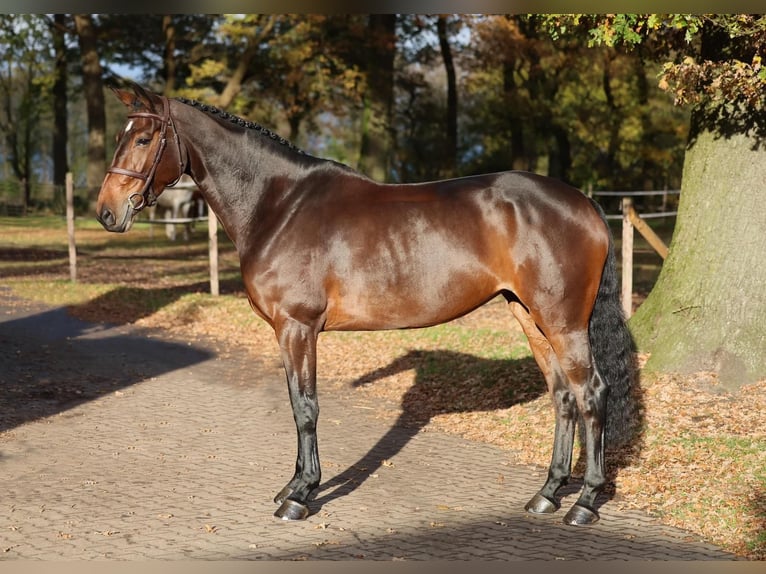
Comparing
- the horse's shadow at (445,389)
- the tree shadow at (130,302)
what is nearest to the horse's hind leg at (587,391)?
the horse's shadow at (445,389)

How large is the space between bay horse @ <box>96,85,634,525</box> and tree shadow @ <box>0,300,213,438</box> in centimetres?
336

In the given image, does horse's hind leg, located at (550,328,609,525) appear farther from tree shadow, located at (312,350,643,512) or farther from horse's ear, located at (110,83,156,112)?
horse's ear, located at (110,83,156,112)

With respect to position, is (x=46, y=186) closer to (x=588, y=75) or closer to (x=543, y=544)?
(x=588, y=75)

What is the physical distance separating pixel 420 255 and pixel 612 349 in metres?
1.40

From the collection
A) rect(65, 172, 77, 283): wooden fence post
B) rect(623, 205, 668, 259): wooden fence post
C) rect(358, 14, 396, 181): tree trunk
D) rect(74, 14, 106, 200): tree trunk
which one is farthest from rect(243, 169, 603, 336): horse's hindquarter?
rect(74, 14, 106, 200): tree trunk

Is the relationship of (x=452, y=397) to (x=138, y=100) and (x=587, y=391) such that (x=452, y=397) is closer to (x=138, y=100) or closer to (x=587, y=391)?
(x=587, y=391)

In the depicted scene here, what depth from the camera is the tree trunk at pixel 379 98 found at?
2252 cm

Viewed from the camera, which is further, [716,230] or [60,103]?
[60,103]

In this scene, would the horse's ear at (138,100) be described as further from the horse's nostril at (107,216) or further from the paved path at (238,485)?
the paved path at (238,485)

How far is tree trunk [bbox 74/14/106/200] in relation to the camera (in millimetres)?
26156

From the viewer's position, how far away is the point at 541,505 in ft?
17.7

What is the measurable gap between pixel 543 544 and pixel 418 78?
29862 mm

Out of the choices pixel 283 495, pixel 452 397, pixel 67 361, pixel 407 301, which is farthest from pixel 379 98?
pixel 283 495

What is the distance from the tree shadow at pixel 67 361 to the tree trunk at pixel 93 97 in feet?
48.6
